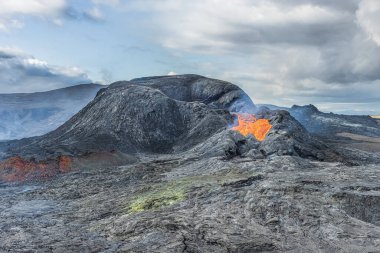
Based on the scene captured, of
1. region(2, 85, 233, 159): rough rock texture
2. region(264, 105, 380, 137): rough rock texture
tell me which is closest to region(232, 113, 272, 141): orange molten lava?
region(2, 85, 233, 159): rough rock texture

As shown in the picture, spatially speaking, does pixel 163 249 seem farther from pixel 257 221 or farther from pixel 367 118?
pixel 367 118

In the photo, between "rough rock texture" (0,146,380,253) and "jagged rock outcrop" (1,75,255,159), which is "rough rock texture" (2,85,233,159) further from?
"rough rock texture" (0,146,380,253)

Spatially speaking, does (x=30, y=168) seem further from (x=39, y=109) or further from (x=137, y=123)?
(x=39, y=109)

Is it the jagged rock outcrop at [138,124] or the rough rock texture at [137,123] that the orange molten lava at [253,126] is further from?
the rough rock texture at [137,123]

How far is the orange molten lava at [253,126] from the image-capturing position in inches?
1972

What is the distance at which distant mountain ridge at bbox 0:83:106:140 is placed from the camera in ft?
373

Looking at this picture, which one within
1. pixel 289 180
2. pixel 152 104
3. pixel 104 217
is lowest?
pixel 104 217

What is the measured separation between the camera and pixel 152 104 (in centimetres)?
5831

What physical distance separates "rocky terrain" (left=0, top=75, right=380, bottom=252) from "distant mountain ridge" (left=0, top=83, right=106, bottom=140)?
70519mm

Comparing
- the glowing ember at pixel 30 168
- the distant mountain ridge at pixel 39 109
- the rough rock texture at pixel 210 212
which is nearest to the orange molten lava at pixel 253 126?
the rough rock texture at pixel 210 212

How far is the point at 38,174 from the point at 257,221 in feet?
76.6

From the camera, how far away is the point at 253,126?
52.7m

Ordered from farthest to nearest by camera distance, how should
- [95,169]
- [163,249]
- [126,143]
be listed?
[126,143] → [95,169] → [163,249]

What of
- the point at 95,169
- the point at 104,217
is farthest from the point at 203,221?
the point at 95,169
